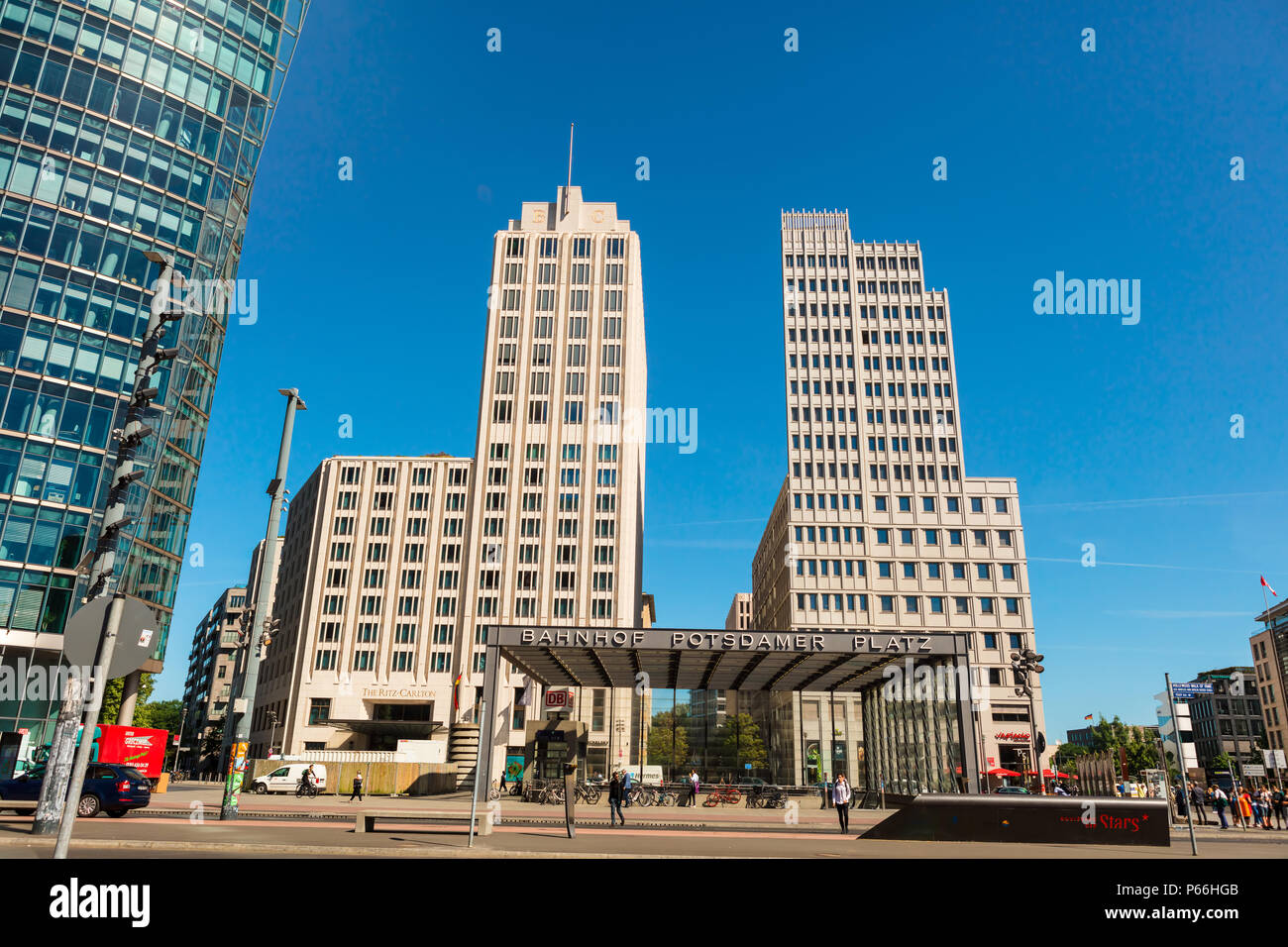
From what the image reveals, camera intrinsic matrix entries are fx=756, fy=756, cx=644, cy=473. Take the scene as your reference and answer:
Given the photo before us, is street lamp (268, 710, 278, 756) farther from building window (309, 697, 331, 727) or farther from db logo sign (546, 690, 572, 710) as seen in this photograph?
db logo sign (546, 690, 572, 710)

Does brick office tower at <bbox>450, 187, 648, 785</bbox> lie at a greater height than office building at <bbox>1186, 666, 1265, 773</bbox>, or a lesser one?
greater

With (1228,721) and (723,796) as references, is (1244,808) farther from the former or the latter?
(1228,721)

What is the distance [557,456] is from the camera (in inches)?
3386

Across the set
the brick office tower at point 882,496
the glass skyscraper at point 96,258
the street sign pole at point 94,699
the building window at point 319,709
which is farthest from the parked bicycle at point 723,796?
the building window at point 319,709

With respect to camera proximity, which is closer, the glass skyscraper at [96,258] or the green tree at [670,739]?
the glass skyscraper at [96,258]

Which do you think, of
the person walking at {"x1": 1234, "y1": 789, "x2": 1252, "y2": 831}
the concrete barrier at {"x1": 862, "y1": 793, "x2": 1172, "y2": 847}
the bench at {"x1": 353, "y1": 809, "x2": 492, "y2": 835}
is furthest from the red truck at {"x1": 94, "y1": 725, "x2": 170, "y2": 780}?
the person walking at {"x1": 1234, "y1": 789, "x2": 1252, "y2": 831}

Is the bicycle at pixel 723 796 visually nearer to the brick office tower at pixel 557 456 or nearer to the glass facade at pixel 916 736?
the glass facade at pixel 916 736

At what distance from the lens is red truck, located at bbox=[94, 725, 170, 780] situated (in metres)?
37.3

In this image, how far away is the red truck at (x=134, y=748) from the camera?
37.3 meters

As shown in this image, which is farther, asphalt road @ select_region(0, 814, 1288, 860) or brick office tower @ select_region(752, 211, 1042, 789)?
brick office tower @ select_region(752, 211, 1042, 789)

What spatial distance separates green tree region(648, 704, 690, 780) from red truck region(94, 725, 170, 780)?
3124 centimetres

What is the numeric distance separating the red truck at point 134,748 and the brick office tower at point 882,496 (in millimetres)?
→ 54339
